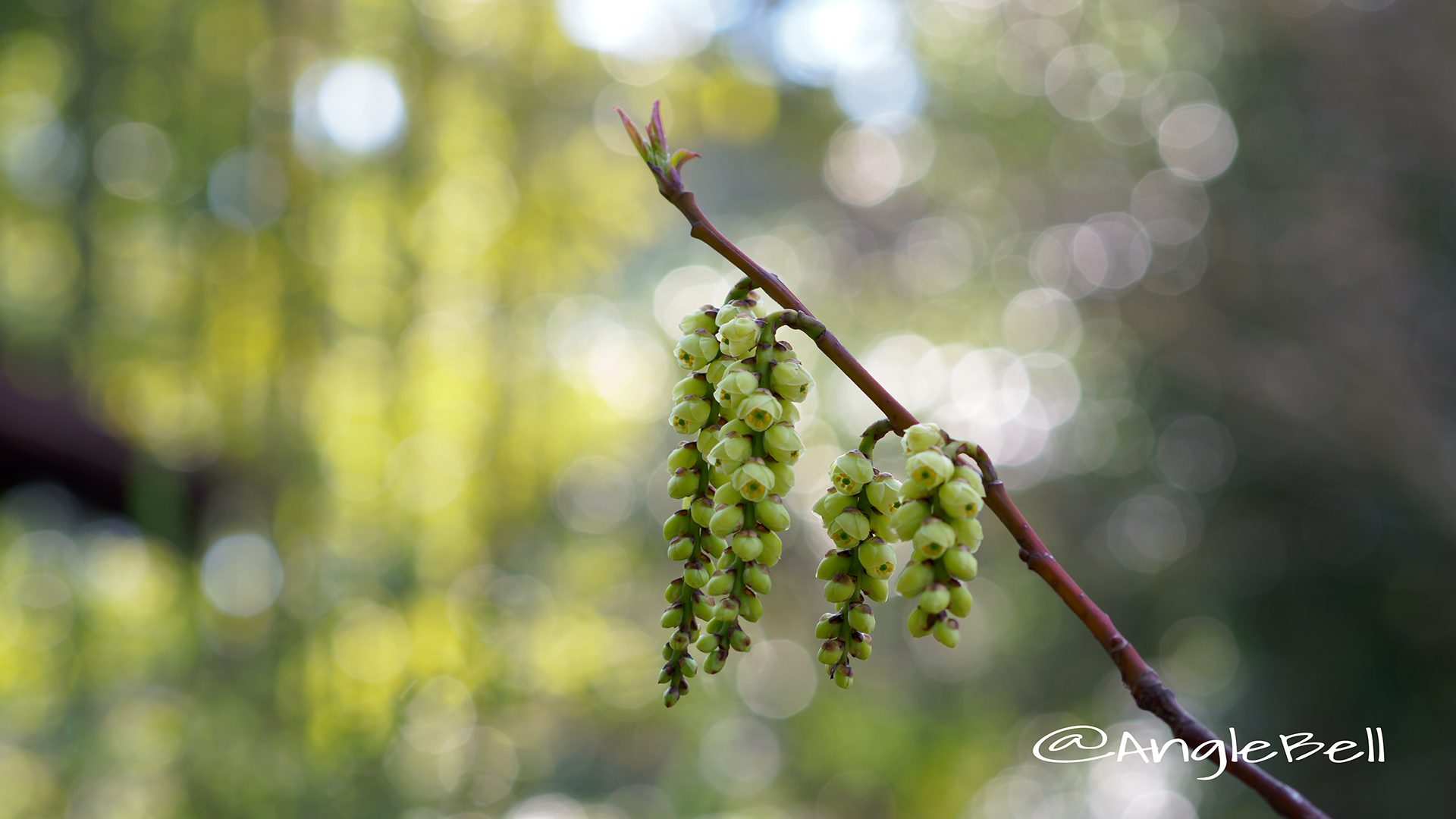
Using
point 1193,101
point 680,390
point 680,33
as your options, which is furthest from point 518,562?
point 1193,101

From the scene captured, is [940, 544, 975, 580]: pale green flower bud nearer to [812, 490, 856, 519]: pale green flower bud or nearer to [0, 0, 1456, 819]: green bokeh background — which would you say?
[812, 490, 856, 519]: pale green flower bud

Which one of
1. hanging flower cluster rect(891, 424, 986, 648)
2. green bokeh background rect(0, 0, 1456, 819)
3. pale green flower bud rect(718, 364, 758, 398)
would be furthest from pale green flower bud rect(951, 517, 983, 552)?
green bokeh background rect(0, 0, 1456, 819)

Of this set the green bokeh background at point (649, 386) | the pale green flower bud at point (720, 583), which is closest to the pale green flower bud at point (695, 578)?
the pale green flower bud at point (720, 583)

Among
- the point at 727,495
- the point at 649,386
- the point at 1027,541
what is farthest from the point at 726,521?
the point at 649,386

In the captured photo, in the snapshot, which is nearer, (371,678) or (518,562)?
(371,678)

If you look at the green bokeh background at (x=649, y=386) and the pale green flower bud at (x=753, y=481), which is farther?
the green bokeh background at (x=649, y=386)

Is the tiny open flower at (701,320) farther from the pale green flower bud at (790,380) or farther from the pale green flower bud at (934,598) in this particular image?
the pale green flower bud at (934,598)

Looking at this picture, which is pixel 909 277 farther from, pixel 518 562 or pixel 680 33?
pixel 518 562
